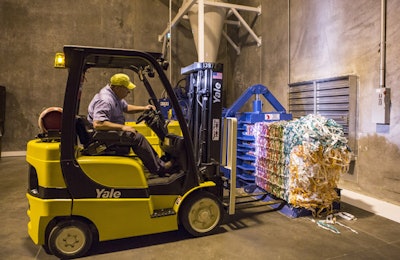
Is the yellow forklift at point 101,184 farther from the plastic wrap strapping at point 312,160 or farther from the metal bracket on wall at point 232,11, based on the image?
the metal bracket on wall at point 232,11

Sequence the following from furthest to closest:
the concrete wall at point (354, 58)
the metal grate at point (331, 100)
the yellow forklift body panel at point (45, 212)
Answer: the metal grate at point (331, 100) → the concrete wall at point (354, 58) → the yellow forklift body panel at point (45, 212)

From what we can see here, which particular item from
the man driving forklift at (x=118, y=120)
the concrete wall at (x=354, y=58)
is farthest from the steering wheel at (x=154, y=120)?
the concrete wall at (x=354, y=58)

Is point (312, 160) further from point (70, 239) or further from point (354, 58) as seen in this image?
point (70, 239)

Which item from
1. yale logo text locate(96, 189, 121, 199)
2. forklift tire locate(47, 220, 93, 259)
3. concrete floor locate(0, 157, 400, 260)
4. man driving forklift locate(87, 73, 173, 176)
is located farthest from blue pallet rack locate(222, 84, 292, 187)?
forklift tire locate(47, 220, 93, 259)

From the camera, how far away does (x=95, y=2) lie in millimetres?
9953

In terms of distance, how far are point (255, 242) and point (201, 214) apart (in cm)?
70

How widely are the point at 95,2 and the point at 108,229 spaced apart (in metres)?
9.12

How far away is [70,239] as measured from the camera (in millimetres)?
2957

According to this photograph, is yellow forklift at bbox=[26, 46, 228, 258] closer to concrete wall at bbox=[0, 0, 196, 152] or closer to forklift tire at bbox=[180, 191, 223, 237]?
forklift tire at bbox=[180, 191, 223, 237]

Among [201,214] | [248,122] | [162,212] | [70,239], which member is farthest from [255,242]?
[248,122]

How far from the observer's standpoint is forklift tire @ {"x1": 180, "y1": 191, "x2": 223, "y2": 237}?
3445 millimetres

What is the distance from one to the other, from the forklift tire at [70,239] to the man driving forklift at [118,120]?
904 mm

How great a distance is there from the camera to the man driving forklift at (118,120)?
3211 mm

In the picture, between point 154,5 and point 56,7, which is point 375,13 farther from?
point 56,7
